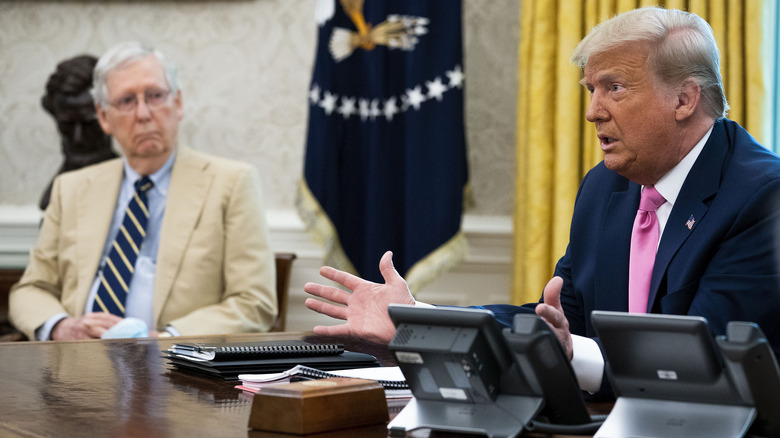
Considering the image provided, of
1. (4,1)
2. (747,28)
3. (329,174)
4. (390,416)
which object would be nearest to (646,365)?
(390,416)

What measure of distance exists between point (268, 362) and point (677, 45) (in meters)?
1.14

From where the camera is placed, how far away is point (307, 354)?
6.28 ft

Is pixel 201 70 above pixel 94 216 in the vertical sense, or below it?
above

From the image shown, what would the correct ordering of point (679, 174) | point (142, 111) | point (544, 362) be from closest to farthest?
point (544, 362) < point (679, 174) < point (142, 111)

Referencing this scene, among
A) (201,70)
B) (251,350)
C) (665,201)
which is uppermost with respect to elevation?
(201,70)

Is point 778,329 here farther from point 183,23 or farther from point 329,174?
point 183,23

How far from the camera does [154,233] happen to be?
138 inches

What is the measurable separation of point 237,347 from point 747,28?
7.84 ft

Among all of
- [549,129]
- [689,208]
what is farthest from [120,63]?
[689,208]

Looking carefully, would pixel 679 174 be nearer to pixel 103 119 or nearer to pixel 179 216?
pixel 179 216

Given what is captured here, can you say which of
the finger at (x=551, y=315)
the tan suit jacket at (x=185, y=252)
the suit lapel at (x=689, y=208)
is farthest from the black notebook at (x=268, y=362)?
the tan suit jacket at (x=185, y=252)

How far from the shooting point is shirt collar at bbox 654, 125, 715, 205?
217 centimetres

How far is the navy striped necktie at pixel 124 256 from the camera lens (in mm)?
3367

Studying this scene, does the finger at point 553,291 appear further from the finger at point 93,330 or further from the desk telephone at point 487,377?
the finger at point 93,330
